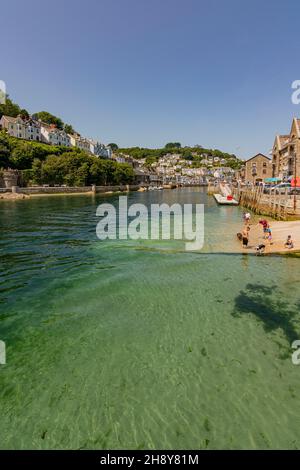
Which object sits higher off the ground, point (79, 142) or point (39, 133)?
point (79, 142)

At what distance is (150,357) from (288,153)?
75.9 m

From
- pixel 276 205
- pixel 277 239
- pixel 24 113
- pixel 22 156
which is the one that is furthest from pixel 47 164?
pixel 277 239

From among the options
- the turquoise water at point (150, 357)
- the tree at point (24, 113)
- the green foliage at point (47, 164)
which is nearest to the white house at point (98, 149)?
the tree at point (24, 113)

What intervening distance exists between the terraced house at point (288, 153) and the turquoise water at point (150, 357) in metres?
55.4

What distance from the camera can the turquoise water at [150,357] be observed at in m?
5.95

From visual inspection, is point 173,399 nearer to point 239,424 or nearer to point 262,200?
point 239,424

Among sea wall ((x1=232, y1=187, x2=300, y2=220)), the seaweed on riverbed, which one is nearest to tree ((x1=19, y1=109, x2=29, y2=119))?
sea wall ((x1=232, y1=187, x2=300, y2=220))

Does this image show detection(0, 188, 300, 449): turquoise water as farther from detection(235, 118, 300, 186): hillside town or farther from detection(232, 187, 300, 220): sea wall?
detection(235, 118, 300, 186): hillside town

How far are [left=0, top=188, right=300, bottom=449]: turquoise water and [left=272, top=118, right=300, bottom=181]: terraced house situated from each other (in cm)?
5537

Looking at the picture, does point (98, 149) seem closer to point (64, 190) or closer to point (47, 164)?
point (47, 164)

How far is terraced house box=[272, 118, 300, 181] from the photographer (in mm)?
65125

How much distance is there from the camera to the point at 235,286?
45.1ft

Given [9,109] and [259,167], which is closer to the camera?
[259,167]

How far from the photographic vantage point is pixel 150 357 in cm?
836
